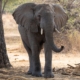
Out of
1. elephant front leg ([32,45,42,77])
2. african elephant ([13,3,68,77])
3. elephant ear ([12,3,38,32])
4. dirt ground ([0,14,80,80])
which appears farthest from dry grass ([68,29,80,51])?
elephant front leg ([32,45,42,77])

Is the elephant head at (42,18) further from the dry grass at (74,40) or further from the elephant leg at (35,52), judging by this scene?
the dry grass at (74,40)

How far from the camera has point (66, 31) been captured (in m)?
16.5

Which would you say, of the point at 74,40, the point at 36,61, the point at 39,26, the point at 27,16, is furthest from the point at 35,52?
the point at 74,40

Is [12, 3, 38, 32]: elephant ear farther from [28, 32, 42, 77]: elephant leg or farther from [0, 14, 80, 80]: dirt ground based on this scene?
[0, 14, 80, 80]: dirt ground

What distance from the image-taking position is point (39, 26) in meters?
8.19

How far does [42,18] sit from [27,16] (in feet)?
2.39

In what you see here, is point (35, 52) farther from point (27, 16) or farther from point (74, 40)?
point (74, 40)

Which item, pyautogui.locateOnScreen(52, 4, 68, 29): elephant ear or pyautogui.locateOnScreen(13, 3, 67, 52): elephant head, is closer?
pyautogui.locateOnScreen(13, 3, 67, 52): elephant head

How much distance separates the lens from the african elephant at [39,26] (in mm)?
7848

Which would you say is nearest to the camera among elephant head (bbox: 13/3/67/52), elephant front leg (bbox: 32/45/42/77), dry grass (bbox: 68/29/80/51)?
elephant head (bbox: 13/3/67/52)

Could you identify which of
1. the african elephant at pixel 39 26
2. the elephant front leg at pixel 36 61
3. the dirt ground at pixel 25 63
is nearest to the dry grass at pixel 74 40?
the dirt ground at pixel 25 63

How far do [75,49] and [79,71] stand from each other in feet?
22.3

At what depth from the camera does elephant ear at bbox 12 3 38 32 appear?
832 centimetres

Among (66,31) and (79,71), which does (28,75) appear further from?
(66,31)
